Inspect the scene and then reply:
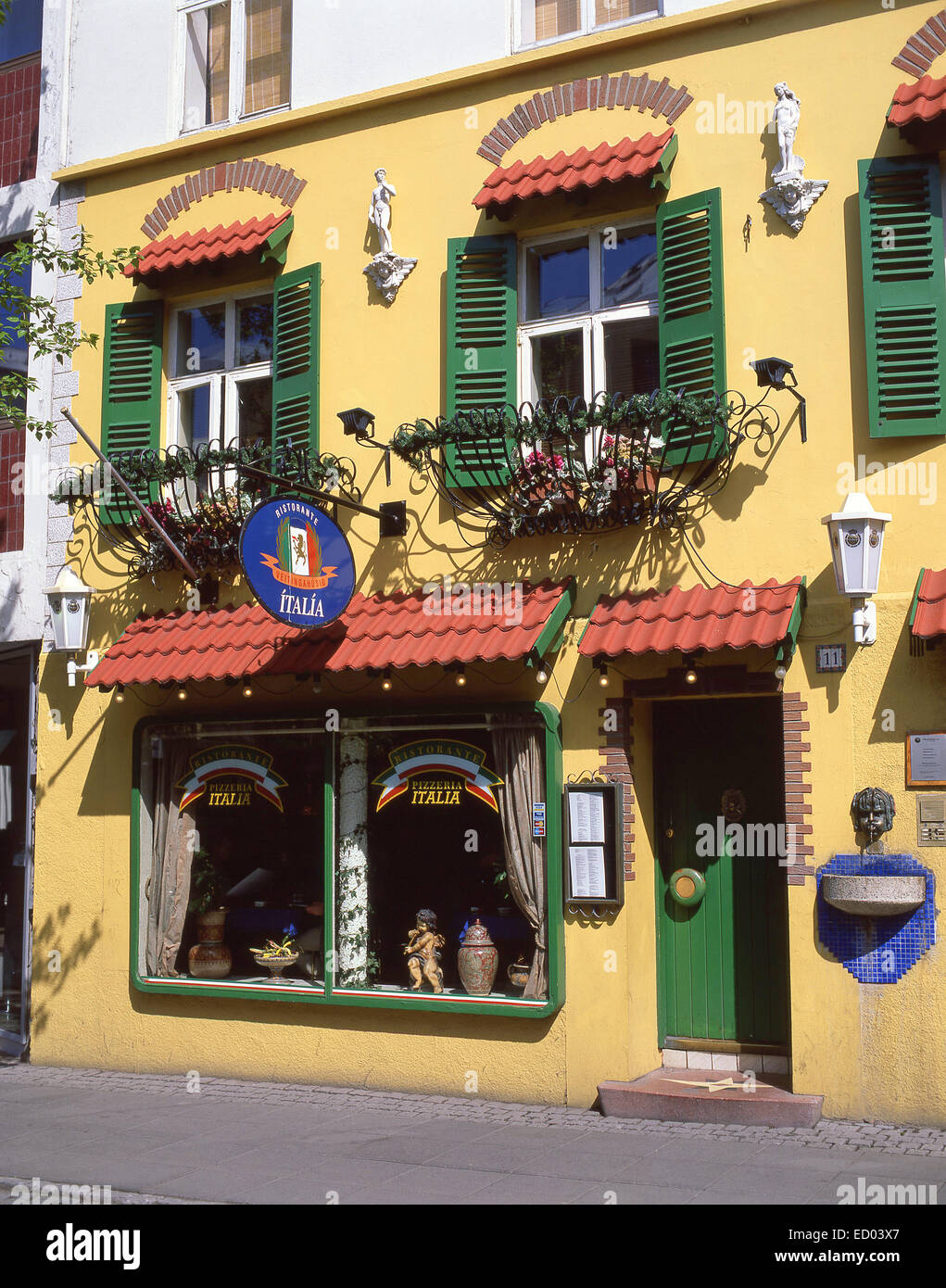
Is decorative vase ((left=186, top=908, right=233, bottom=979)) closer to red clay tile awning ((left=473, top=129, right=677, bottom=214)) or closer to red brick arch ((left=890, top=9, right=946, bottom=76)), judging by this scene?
red clay tile awning ((left=473, top=129, right=677, bottom=214))

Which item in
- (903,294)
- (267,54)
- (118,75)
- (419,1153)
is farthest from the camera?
(118,75)

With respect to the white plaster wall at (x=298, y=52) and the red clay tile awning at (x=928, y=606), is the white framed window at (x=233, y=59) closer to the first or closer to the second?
the white plaster wall at (x=298, y=52)

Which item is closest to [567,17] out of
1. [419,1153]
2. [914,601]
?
[914,601]

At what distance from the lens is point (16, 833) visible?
453 inches

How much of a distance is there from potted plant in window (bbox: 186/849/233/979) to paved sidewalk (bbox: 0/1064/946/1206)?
112cm

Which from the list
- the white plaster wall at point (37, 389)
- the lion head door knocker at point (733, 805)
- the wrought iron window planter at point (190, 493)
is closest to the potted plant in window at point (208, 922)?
the wrought iron window planter at point (190, 493)

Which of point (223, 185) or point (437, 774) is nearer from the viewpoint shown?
point (437, 774)

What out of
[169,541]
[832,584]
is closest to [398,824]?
[169,541]

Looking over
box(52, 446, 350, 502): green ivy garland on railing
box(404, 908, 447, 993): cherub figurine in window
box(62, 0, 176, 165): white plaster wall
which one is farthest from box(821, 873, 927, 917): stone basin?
box(62, 0, 176, 165): white plaster wall

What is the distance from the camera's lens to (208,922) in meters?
10.4

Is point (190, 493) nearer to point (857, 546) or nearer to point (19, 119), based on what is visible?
point (19, 119)

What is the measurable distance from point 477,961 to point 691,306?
4.59m

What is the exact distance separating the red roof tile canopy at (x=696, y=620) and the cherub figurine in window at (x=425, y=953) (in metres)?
2.40

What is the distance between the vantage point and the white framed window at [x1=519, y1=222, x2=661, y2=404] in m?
9.22
